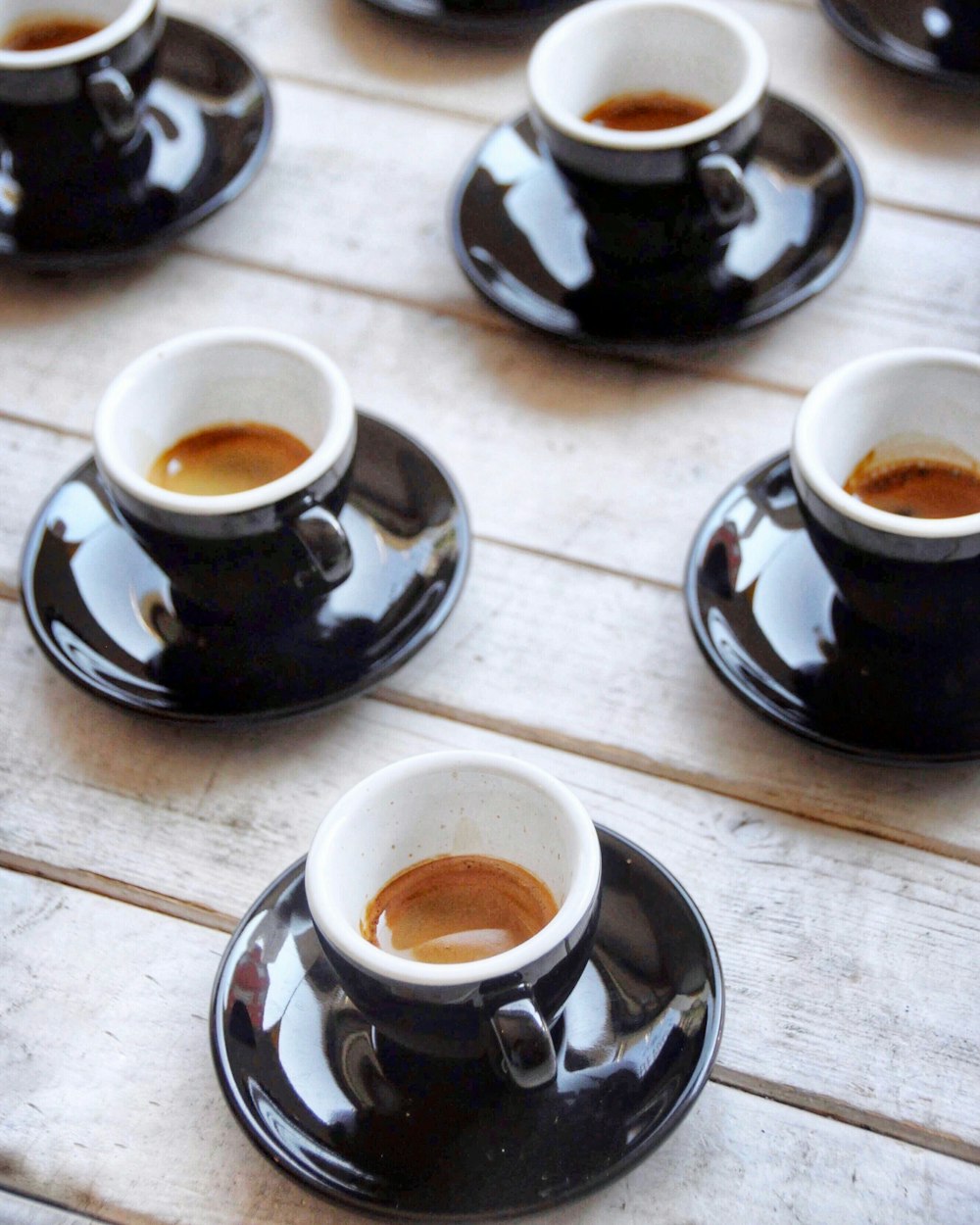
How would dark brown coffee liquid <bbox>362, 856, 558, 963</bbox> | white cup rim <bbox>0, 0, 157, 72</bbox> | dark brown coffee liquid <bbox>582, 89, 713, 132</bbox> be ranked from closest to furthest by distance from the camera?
A: dark brown coffee liquid <bbox>362, 856, 558, 963</bbox> < white cup rim <bbox>0, 0, 157, 72</bbox> < dark brown coffee liquid <bbox>582, 89, 713, 132</bbox>

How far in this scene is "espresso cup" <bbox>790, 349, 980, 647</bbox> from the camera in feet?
2.71

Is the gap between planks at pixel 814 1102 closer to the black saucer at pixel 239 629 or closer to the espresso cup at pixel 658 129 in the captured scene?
the black saucer at pixel 239 629

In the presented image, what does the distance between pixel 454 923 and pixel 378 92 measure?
3.04 ft

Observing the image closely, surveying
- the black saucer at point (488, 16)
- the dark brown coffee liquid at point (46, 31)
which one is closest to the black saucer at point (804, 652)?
the black saucer at point (488, 16)

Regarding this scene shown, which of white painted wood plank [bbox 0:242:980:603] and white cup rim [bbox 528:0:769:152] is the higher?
white cup rim [bbox 528:0:769:152]

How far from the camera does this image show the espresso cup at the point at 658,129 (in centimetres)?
105

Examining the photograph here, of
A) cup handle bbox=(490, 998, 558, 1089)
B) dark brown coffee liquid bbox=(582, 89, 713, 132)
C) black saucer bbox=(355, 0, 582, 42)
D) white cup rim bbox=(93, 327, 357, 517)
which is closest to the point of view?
cup handle bbox=(490, 998, 558, 1089)

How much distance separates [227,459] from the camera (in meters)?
1.02

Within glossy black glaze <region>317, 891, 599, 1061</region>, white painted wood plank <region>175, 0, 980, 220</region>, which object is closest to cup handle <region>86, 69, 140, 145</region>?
white painted wood plank <region>175, 0, 980, 220</region>

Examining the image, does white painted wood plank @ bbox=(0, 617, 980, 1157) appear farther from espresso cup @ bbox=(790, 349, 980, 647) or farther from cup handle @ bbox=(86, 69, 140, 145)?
cup handle @ bbox=(86, 69, 140, 145)

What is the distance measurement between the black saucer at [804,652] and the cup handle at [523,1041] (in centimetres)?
31

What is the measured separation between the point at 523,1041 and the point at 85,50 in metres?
0.87

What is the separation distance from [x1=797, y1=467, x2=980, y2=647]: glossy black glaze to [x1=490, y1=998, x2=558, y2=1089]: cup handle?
0.35 m

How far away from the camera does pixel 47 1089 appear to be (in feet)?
2.66
